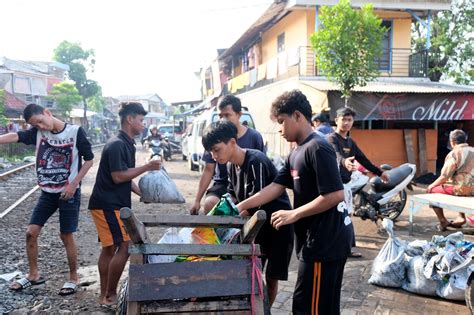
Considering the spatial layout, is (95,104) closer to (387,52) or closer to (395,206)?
(387,52)

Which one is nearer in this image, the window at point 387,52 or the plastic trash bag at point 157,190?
the plastic trash bag at point 157,190

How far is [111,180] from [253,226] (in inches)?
75.3

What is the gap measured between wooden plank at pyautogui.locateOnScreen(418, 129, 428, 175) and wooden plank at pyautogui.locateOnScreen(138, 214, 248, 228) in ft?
38.7

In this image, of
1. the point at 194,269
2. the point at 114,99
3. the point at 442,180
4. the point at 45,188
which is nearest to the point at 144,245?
the point at 194,269

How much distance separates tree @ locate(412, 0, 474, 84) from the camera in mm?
20781

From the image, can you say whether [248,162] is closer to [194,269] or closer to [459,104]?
[194,269]

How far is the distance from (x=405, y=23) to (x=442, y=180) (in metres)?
11.7

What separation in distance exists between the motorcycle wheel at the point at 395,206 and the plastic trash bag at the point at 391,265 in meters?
2.70

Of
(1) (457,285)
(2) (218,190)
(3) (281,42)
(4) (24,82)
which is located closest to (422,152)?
(3) (281,42)

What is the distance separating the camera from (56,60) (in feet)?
151

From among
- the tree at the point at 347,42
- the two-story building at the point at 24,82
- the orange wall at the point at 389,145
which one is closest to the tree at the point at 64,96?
the two-story building at the point at 24,82

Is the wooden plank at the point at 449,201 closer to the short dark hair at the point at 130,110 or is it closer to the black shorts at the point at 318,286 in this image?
the black shorts at the point at 318,286

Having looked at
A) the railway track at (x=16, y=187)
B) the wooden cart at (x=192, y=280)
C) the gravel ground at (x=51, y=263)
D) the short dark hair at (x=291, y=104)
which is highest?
the short dark hair at (x=291, y=104)

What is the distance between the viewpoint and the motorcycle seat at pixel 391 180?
6879mm
